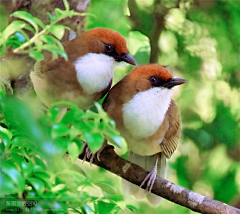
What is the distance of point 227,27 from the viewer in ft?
13.3

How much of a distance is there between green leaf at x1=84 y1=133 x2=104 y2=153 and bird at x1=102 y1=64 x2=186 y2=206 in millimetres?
1205

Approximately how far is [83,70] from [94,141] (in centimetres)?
125

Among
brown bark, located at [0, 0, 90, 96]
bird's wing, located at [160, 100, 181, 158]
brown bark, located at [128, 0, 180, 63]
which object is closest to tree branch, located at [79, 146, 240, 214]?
bird's wing, located at [160, 100, 181, 158]

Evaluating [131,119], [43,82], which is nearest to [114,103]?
[131,119]

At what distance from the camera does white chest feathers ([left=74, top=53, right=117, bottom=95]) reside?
2650mm

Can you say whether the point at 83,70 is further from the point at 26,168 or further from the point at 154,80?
the point at 26,168

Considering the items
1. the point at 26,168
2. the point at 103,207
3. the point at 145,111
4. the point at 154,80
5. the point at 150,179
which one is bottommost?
the point at 150,179

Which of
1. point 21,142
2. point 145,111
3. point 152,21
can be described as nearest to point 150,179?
point 145,111

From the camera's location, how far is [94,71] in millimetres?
2654

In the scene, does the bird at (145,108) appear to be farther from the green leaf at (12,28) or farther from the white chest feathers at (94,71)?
the green leaf at (12,28)

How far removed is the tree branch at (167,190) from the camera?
8.61ft

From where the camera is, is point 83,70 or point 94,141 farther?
point 83,70

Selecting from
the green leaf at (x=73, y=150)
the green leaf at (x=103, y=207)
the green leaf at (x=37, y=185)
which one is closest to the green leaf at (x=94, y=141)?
the green leaf at (x=73, y=150)

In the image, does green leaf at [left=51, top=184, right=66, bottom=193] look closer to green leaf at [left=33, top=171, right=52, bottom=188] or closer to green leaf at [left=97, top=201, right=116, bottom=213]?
green leaf at [left=33, top=171, right=52, bottom=188]
